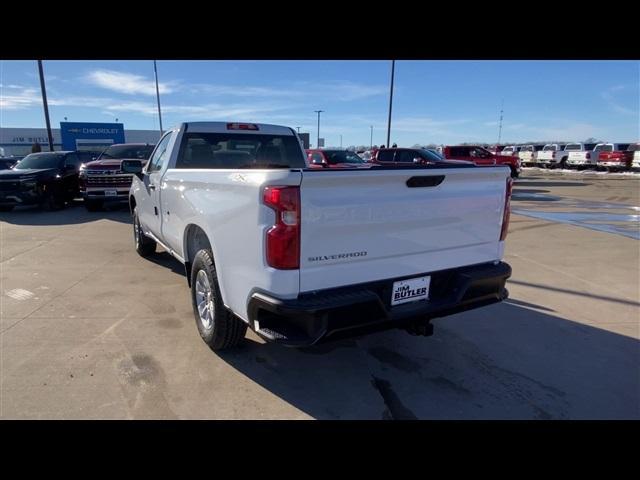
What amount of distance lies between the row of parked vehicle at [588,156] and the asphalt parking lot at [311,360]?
96.0 feet

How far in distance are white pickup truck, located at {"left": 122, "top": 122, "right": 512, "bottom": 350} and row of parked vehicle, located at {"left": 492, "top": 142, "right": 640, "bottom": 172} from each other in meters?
30.5

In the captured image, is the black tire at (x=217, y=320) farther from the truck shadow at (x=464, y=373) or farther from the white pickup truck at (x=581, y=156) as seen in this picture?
the white pickup truck at (x=581, y=156)

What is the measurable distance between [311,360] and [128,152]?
11191 millimetres

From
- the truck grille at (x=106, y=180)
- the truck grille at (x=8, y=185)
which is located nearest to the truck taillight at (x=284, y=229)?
the truck grille at (x=106, y=180)

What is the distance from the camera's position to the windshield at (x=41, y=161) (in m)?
12.6

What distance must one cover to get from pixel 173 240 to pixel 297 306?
2.58 m

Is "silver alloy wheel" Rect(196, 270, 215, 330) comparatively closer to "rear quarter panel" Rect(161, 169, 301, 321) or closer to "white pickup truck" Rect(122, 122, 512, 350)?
"white pickup truck" Rect(122, 122, 512, 350)

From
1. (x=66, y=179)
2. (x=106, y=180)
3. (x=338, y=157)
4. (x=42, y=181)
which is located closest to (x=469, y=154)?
(x=338, y=157)

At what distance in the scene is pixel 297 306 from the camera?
239 cm

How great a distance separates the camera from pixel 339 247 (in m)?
2.54

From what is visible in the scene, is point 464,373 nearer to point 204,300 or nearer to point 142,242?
point 204,300

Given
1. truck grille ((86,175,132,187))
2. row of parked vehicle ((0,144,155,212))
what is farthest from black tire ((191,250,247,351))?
truck grille ((86,175,132,187))

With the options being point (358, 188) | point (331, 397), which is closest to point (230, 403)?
point (331, 397)
